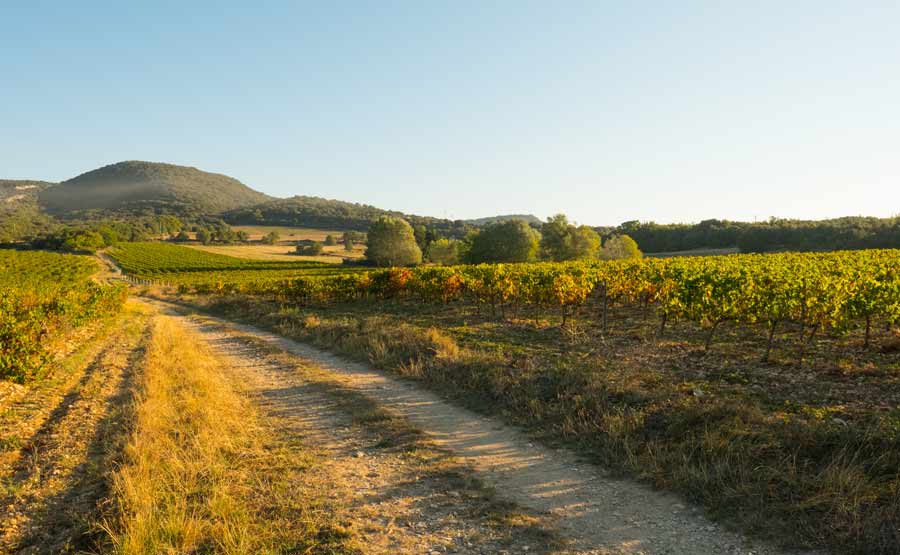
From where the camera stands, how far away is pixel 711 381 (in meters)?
10.5

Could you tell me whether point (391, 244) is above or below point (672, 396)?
above

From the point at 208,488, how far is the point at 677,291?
14515 mm

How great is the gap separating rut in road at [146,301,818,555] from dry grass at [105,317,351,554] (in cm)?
231

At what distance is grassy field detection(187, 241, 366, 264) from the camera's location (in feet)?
309

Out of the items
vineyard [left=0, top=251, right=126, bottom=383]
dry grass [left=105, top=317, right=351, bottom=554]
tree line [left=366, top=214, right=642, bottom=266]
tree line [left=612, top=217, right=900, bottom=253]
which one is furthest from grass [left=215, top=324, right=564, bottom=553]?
tree line [left=612, top=217, right=900, bottom=253]

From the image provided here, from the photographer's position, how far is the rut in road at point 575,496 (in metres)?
4.93

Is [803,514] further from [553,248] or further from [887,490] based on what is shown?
[553,248]

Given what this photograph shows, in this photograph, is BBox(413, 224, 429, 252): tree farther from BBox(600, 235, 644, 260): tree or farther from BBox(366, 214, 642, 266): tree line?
BBox(600, 235, 644, 260): tree

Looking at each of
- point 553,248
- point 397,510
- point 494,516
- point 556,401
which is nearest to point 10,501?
point 397,510

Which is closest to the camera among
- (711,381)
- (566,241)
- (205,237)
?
(711,381)

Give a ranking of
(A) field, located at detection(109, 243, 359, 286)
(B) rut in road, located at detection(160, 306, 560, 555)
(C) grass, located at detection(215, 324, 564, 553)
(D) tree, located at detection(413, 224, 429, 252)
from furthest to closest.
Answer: (D) tree, located at detection(413, 224, 429, 252) → (A) field, located at detection(109, 243, 359, 286) → (C) grass, located at detection(215, 324, 564, 553) → (B) rut in road, located at detection(160, 306, 560, 555)

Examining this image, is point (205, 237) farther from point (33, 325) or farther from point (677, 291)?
point (677, 291)

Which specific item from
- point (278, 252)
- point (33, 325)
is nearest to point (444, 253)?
point (278, 252)

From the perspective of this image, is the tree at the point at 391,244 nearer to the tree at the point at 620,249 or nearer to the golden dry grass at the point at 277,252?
the golden dry grass at the point at 277,252
